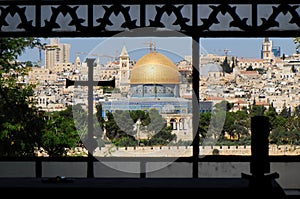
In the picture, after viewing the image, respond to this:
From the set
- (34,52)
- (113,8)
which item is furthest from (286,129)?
(34,52)

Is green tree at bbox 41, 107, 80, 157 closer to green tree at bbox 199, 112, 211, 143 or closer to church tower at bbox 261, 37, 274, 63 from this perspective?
green tree at bbox 199, 112, 211, 143

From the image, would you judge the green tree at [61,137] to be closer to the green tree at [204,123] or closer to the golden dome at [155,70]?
the golden dome at [155,70]

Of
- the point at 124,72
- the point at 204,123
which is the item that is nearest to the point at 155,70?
the point at 124,72

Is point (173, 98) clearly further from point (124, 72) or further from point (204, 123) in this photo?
point (124, 72)

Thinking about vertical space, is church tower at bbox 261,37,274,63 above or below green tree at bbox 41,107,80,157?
above

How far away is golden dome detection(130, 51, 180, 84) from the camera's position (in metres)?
6.01

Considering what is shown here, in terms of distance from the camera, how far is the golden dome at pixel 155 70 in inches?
237

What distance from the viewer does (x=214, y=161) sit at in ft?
19.4

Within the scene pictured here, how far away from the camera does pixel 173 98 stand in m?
6.05

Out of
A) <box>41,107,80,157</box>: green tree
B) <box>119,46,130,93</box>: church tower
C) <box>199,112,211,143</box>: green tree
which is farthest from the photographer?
<box>41,107,80,157</box>: green tree

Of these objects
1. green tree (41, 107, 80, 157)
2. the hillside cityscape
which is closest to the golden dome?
the hillside cityscape

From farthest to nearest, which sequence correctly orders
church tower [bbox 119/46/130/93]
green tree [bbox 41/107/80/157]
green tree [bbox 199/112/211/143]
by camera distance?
green tree [bbox 41/107/80/157], church tower [bbox 119/46/130/93], green tree [bbox 199/112/211/143]

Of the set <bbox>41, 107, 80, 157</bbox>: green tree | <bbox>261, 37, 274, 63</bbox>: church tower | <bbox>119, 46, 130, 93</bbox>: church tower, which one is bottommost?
<bbox>41, 107, 80, 157</bbox>: green tree

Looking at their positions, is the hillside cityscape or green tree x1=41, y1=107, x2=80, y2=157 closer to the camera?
the hillside cityscape
